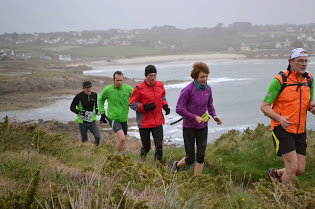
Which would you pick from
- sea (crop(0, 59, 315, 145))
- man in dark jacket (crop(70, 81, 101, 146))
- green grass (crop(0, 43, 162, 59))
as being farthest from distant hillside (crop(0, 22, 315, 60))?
man in dark jacket (crop(70, 81, 101, 146))

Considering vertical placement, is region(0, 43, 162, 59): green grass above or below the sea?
above

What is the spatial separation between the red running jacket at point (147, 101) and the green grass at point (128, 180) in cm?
100

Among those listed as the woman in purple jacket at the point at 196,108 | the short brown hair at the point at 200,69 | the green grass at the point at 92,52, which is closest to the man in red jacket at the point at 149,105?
the woman in purple jacket at the point at 196,108

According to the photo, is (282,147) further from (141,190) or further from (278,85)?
(141,190)

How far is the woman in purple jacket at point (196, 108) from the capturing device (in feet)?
17.9

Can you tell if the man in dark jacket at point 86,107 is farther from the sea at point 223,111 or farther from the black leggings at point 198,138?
the sea at point 223,111

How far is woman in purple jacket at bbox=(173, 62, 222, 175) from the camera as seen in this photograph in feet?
17.9

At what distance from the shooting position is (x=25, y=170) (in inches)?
158

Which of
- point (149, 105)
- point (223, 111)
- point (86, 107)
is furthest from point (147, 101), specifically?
point (223, 111)

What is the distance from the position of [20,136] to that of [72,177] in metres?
2.37

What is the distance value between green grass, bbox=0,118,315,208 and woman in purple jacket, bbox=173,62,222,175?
2.69 ft

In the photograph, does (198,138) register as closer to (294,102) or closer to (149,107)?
(149,107)

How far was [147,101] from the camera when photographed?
20.6 feet

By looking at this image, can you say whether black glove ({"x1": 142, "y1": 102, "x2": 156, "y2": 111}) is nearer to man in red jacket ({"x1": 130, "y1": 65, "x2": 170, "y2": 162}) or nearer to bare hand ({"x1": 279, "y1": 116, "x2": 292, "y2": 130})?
man in red jacket ({"x1": 130, "y1": 65, "x2": 170, "y2": 162})
